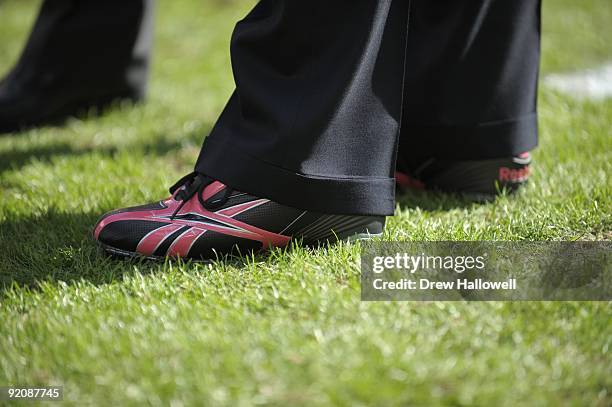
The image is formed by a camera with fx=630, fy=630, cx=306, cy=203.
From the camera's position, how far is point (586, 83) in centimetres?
304

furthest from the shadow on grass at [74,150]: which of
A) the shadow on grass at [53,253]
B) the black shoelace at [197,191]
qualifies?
the black shoelace at [197,191]

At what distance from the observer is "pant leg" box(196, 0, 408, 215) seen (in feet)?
4.53

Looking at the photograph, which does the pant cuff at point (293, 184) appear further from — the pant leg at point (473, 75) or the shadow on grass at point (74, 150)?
the shadow on grass at point (74, 150)

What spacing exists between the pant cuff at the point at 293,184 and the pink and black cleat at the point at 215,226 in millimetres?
38

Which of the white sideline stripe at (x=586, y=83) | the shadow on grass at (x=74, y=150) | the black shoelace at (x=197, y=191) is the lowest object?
the shadow on grass at (x=74, y=150)

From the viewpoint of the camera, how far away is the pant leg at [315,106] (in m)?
1.38

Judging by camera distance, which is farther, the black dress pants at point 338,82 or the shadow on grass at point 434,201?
the shadow on grass at point 434,201

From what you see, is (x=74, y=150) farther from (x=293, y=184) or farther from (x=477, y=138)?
(x=477, y=138)

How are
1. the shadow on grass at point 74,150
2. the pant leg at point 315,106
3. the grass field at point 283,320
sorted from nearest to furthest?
the grass field at point 283,320 → the pant leg at point 315,106 → the shadow on grass at point 74,150

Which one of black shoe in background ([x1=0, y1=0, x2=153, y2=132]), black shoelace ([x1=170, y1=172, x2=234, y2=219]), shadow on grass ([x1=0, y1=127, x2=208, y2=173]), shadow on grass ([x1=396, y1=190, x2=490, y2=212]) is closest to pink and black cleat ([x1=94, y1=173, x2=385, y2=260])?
black shoelace ([x1=170, y1=172, x2=234, y2=219])

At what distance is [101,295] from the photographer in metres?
1.36

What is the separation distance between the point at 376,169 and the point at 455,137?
440 mm

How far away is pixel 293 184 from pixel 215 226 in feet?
0.72

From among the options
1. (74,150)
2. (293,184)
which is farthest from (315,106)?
(74,150)
